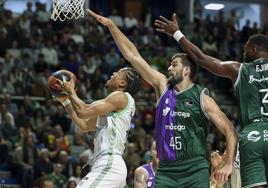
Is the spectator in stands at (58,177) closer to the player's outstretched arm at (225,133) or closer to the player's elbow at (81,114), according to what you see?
the player's elbow at (81,114)

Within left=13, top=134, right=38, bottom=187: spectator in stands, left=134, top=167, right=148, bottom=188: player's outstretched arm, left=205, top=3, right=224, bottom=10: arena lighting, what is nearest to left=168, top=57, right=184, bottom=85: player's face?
left=134, top=167, right=148, bottom=188: player's outstretched arm

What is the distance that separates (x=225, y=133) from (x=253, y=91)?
0.52 m

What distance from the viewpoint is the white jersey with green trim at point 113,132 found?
8070mm

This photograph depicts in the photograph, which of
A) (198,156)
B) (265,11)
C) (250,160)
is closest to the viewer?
(250,160)

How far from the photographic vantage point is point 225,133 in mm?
7289

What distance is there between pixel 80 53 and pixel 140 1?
7732 millimetres

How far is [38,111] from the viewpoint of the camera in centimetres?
1805

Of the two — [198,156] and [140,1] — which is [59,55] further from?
[198,156]

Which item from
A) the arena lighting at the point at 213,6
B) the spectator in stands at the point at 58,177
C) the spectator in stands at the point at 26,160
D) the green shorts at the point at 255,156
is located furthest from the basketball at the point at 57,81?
the arena lighting at the point at 213,6

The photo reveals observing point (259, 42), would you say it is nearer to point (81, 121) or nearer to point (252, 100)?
point (252, 100)

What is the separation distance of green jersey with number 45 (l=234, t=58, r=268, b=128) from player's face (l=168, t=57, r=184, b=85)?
0.67m

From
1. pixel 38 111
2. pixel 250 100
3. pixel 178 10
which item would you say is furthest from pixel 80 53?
pixel 250 100

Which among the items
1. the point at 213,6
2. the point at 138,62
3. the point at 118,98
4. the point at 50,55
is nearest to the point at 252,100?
the point at 138,62

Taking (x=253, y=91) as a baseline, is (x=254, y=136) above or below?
below
